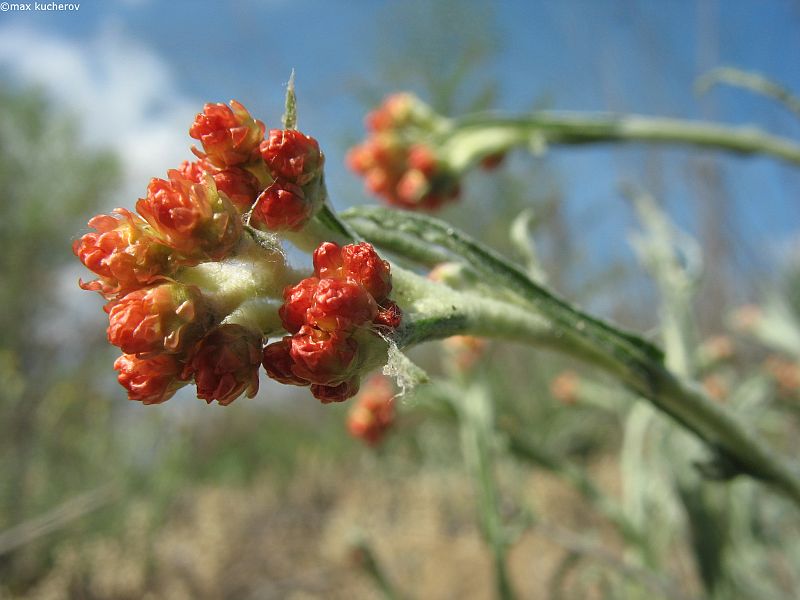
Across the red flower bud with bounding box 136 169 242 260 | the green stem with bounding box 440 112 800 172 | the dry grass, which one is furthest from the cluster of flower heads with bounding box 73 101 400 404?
the dry grass

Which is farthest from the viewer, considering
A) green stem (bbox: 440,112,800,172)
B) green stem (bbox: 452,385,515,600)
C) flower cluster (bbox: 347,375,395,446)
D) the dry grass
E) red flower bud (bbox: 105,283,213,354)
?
the dry grass

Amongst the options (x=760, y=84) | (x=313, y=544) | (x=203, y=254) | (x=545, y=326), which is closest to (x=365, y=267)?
(x=203, y=254)

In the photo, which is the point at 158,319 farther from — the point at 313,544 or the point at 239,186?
the point at 313,544

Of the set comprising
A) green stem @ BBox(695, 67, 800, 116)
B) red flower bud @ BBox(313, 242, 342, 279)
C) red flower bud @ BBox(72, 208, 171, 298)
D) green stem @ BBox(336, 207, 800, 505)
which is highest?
green stem @ BBox(695, 67, 800, 116)

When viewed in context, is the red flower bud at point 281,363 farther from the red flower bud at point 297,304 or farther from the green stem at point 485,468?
the green stem at point 485,468

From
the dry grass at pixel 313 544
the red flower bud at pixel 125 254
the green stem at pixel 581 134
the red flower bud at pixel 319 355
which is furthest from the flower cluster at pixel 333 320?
the dry grass at pixel 313 544

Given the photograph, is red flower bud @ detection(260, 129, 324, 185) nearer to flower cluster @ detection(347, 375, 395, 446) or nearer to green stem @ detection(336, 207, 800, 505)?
green stem @ detection(336, 207, 800, 505)

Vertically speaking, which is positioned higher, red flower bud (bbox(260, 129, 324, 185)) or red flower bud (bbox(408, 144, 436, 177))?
red flower bud (bbox(408, 144, 436, 177))
